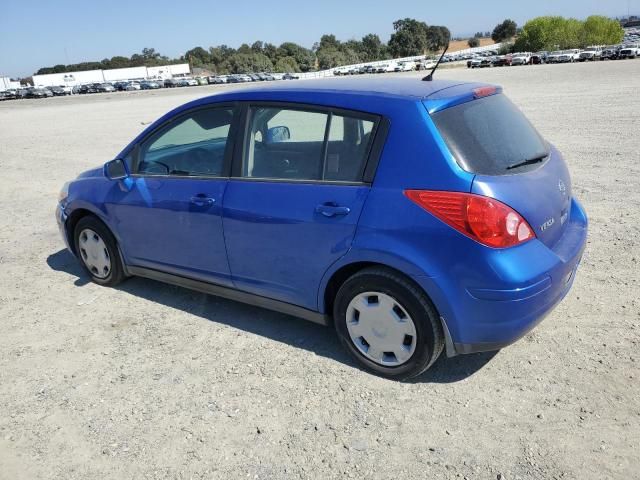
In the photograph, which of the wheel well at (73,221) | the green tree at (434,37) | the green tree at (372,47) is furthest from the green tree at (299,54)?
the wheel well at (73,221)

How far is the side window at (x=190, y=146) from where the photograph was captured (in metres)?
3.88

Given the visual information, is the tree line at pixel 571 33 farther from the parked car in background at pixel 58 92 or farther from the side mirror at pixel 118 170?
the side mirror at pixel 118 170

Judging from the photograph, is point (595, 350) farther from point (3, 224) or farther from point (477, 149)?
point (3, 224)

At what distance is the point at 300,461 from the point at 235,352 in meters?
1.21

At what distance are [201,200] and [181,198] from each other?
0.73ft

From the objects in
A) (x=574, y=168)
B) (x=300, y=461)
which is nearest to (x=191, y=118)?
(x=300, y=461)

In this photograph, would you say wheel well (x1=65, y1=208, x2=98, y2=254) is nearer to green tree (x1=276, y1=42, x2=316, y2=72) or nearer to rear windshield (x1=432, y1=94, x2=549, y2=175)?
rear windshield (x1=432, y1=94, x2=549, y2=175)

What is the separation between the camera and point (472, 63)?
2827 inches

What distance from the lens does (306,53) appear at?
449 feet

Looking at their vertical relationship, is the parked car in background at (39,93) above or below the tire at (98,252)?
above

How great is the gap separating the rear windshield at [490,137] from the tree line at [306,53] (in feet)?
409

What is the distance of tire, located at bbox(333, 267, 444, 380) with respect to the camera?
305 cm

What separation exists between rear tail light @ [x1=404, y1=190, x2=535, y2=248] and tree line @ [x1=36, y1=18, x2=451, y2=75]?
412ft

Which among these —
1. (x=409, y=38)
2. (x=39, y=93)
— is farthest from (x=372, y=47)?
(x=39, y=93)
